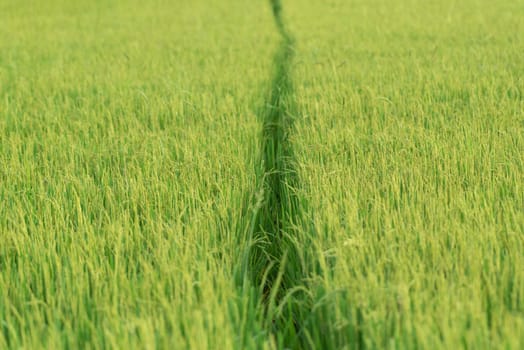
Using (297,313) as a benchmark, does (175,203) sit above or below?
above

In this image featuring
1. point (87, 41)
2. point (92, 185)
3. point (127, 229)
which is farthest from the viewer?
point (87, 41)

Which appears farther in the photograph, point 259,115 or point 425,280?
point 259,115

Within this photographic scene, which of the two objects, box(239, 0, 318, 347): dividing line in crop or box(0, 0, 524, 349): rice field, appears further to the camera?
box(239, 0, 318, 347): dividing line in crop

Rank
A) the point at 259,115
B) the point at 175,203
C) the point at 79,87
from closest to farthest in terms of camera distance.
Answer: the point at 175,203
the point at 259,115
the point at 79,87

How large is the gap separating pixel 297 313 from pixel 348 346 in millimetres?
245

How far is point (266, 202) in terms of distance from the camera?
A: 1.67 m

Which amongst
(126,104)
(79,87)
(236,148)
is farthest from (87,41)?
(236,148)

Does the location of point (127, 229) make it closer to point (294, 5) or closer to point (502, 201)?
point (502, 201)

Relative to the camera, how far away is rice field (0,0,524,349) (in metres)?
1.04

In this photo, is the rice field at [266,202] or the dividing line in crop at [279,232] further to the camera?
the dividing line in crop at [279,232]

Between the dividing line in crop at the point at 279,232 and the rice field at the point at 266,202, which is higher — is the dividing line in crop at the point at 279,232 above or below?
below

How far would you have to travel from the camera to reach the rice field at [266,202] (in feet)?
3.41

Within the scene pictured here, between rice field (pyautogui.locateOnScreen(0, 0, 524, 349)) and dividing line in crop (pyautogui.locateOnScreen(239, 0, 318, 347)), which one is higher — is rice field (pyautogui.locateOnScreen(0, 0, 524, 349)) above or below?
above

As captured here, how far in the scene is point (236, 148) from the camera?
2.05m
